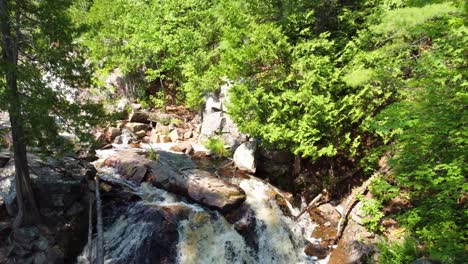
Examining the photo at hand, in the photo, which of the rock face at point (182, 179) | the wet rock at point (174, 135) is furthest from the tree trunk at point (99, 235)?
the wet rock at point (174, 135)

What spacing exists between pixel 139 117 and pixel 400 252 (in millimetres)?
15502

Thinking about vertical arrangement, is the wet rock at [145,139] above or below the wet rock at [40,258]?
above

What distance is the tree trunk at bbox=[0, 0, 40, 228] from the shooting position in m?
8.59

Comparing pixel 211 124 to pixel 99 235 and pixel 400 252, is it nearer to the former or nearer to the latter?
pixel 99 235

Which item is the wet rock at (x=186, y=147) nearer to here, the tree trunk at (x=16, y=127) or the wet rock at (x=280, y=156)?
the wet rock at (x=280, y=156)

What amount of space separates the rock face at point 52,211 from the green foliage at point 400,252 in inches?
365

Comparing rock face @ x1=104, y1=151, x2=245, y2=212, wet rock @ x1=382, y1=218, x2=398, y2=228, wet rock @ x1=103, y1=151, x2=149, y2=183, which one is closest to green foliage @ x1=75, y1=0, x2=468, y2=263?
wet rock @ x1=382, y1=218, x2=398, y2=228

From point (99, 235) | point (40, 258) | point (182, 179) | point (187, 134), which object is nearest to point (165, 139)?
point (187, 134)

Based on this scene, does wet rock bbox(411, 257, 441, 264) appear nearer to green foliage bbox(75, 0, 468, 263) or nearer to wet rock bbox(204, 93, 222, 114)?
green foliage bbox(75, 0, 468, 263)

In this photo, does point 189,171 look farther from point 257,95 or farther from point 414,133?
point 414,133

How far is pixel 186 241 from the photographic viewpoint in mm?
Result: 11836

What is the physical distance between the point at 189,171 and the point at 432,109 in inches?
378

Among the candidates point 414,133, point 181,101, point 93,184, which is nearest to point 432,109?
point 414,133

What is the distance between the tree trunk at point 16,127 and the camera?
8.59 m
